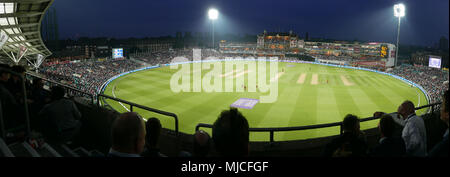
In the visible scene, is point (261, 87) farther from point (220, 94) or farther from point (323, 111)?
point (323, 111)

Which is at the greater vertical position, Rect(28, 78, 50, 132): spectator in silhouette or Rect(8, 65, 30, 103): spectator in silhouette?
Rect(8, 65, 30, 103): spectator in silhouette

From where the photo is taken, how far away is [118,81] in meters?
42.2

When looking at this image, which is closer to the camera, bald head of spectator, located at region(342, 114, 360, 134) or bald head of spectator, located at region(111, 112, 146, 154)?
bald head of spectator, located at region(111, 112, 146, 154)

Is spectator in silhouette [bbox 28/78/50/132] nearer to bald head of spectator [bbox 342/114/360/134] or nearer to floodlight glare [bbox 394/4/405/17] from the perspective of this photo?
bald head of spectator [bbox 342/114/360/134]

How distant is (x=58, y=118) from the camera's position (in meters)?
4.23

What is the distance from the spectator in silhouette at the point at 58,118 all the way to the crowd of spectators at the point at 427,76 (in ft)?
137

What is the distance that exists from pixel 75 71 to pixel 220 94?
92.6ft

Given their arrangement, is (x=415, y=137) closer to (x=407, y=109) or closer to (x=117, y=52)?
(x=407, y=109)

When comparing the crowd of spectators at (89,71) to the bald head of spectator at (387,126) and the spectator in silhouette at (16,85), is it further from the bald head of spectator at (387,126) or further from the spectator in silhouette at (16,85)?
the bald head of spectator at (387,126)

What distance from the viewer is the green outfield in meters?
22.0

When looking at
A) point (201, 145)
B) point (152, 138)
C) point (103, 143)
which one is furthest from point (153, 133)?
point (103, 143)

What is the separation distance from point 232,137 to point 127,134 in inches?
38.4

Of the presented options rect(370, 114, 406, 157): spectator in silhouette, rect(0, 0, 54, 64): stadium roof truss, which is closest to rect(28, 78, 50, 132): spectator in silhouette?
rect(370, 114, 406, 157): spectator in silhouette

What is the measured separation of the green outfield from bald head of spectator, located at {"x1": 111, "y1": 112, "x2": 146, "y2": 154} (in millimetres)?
15682
